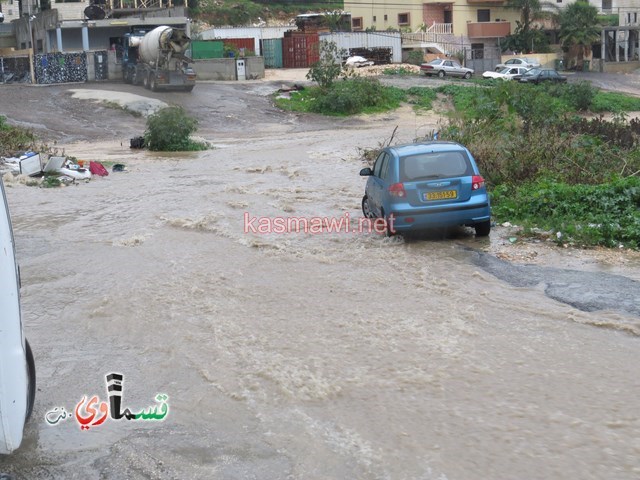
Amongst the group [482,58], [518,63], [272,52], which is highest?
[272,52]

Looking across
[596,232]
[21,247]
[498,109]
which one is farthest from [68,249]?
[498,109]

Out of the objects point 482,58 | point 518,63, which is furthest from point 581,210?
point 482,58

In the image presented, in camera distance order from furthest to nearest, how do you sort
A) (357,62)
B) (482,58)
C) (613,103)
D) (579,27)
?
(482,58), (579,27), (357,62), (613,103)

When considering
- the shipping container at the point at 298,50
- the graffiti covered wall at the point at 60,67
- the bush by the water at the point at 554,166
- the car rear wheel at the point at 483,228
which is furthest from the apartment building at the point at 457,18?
the car rear wheel at the point at 483,228

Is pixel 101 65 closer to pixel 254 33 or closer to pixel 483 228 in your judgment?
pixel 254 33

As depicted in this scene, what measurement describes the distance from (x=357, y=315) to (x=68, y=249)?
655 centimetres

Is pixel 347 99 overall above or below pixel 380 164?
above

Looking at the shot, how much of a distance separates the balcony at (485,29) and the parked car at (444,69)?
34.7ft

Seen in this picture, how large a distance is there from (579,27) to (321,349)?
5859 cm

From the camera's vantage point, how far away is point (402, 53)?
61.9 meters

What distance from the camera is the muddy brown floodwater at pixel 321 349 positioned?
6.73 meters

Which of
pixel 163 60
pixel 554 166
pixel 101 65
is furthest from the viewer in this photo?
pixel 101 65

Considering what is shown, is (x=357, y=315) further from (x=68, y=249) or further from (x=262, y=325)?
(x=68, y=249)

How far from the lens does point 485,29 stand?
65.9 meters
